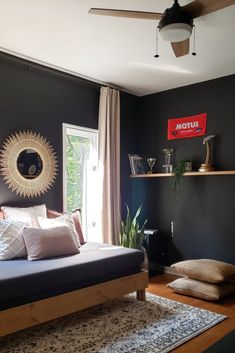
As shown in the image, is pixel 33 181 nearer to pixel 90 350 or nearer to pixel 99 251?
pixel 99 251

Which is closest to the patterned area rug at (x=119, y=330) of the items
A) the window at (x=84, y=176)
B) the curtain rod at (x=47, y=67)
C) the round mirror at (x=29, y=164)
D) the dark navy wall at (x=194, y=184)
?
the dark navy wall at (x=194, y=184)

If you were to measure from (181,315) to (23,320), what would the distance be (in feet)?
4.60

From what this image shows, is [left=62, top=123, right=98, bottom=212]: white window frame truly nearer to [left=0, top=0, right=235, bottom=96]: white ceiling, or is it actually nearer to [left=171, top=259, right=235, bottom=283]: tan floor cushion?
[left=0, top=0, right=235, bottom=96]: white ceiling

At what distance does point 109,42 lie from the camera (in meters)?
3.03

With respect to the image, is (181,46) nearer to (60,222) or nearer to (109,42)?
(109,42)

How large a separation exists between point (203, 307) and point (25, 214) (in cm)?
→ 201

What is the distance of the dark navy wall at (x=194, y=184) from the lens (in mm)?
3924

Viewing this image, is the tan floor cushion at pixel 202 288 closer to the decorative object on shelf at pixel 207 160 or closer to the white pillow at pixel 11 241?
the decorative object on shelf at pixel 207 160

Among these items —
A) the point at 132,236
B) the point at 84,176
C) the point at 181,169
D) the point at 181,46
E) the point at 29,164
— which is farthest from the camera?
the point at 84,176

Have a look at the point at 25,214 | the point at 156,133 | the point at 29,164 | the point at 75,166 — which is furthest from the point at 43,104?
the point at 156,133

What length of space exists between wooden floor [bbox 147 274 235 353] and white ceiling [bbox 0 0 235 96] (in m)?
2.53

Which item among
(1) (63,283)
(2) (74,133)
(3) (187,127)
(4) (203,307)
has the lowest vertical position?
(4) (203,307)

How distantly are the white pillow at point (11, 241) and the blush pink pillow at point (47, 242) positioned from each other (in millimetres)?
61

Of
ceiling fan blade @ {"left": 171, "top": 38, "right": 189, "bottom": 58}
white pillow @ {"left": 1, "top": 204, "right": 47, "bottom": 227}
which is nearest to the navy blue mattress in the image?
white pillow @ {"left": 1, "top": 204, "right": 47, "bottom": 227}
